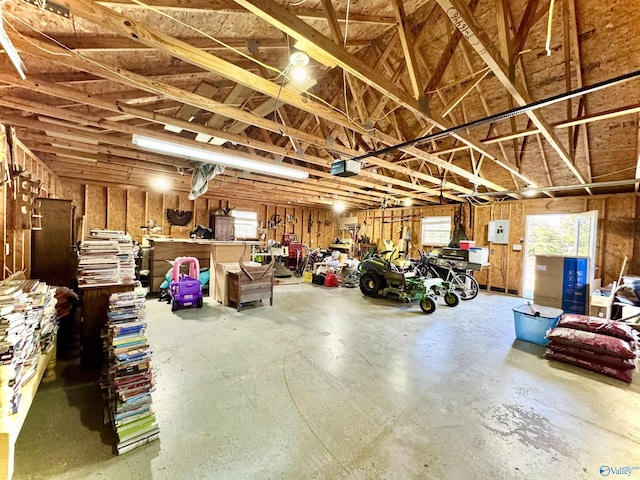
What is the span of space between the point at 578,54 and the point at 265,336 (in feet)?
19.5

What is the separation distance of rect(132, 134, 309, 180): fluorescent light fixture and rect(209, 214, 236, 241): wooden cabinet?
194 inches

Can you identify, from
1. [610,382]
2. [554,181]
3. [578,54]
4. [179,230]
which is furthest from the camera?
[179,230]

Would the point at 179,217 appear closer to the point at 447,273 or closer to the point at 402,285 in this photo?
the point at 402,285

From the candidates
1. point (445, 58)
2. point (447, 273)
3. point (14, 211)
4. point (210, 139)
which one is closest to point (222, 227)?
point (210, 139)

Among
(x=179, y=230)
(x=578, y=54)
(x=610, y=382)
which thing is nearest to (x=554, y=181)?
(x=578, y=54)

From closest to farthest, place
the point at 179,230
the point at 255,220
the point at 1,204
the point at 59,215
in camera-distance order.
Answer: the point at 1,204 < the point at 59,215 < the point at 179,230 < the point at 255,220

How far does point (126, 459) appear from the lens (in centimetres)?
163

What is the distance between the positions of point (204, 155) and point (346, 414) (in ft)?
13.0

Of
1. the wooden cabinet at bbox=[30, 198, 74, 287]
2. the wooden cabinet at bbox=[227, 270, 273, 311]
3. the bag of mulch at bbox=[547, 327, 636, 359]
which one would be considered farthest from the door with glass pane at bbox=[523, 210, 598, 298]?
the wooden cabinet at bbox=[30, 198, 74, 287]

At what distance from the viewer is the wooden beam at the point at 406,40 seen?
222 cm

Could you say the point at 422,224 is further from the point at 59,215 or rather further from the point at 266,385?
the point at 59,215

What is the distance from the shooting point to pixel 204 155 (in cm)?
410

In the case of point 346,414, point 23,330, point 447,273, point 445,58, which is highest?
point 445,58

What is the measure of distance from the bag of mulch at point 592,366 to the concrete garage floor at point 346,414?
0.33 feet
